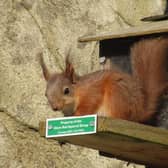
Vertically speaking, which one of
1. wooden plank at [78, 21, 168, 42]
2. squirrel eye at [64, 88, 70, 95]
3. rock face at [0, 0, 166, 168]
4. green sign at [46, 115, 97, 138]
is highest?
wooden plank at [78, 21, 168, 42]

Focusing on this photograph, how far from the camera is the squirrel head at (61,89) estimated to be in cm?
305

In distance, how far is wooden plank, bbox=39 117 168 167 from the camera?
2516 mm

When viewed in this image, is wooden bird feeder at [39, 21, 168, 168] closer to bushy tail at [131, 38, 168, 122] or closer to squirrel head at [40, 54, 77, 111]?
bushy tail at [131, 38, 168, 122]

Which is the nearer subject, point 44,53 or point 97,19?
point 44,53

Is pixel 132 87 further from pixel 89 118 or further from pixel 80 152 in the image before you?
pixel 80 152

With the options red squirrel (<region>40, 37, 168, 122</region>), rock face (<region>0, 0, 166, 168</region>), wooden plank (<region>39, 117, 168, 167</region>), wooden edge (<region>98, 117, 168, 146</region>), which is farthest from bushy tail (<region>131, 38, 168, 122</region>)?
rock face (<region>0, 0, 166, 168</region>)

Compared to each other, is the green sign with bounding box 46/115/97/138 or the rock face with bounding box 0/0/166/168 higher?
the green sign with bounding box 46/115/97/138

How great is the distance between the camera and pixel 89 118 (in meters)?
2.52

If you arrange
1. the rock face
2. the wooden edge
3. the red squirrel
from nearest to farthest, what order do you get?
the wooden edge, the red squirrel, the rock face

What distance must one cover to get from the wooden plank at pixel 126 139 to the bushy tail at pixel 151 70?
215 millimetres

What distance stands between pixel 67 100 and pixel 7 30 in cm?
182

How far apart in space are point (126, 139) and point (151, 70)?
1.80 feet

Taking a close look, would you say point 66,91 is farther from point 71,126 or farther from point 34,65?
point 34,65

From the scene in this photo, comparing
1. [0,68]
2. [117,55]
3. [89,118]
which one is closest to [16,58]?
[0,68]
